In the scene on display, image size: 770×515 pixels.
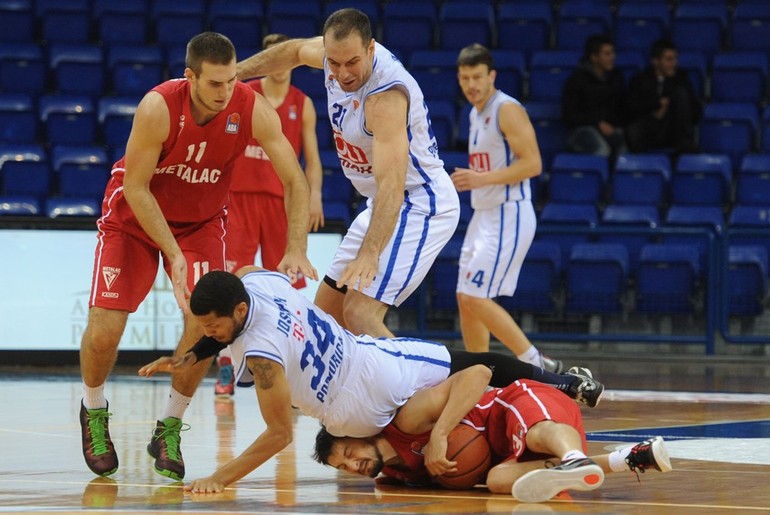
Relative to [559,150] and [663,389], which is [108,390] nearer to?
[663,389]

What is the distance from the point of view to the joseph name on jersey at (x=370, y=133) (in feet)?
19.0

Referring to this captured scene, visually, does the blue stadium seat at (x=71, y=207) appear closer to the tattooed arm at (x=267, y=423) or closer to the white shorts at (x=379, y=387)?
the white shorts at (x=379, y=387)

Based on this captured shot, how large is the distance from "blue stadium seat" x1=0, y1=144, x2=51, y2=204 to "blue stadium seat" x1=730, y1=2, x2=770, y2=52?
705cm

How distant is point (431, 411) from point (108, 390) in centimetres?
453

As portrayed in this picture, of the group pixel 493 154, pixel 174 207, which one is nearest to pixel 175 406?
pixel 174 207

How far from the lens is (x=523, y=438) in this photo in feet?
15.9

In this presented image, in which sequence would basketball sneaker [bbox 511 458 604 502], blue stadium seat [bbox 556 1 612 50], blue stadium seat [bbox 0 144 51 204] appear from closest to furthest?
basketball sneaker [bbox 511 458 604 502], blue stadium seat [bbox 0 144 51 204], blue stadium seat [bbox 556 1 612 50]

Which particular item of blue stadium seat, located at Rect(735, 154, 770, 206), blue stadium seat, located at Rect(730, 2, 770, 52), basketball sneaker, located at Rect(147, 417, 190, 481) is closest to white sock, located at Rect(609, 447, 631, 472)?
basketball sneaker, located at Rect(147, 417, 190, 481)

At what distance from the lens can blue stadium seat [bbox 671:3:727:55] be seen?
14297 mm

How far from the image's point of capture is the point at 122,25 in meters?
14.4

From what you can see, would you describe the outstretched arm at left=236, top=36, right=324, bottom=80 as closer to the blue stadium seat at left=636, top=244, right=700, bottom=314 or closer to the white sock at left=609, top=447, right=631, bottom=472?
the white sock at left=609, top=447, right=631, bottom=472

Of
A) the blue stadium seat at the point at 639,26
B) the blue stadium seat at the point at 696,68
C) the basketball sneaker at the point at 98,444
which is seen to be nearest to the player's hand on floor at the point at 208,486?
the basketball sneaker at the point at 98,444

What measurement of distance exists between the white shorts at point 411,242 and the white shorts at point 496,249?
2733 millimetres

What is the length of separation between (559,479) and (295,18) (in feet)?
33.4
